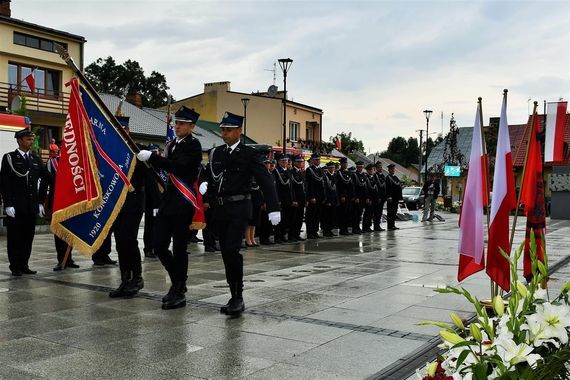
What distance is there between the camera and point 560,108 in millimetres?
6730

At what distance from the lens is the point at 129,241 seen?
7078 millimetres

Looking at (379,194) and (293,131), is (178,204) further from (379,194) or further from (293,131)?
(293,131)

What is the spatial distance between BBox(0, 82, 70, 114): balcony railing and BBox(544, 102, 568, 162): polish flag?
27.0 metres

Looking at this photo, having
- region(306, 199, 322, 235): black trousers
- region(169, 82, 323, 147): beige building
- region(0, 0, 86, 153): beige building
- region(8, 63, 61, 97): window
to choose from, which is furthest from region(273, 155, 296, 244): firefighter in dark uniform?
region(169, 82, 323, 147): beige building

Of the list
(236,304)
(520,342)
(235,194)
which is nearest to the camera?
(520,342)

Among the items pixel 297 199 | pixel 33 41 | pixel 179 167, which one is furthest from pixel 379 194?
pixel 33 41

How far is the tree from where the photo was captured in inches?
2894

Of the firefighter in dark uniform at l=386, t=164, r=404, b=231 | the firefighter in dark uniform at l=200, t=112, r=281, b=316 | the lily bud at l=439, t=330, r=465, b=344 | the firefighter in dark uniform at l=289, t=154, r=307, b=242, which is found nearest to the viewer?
the lily bud at l=439, t=330, r=465, b=344

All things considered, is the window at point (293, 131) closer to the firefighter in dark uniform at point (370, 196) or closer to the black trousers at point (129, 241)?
the firefighter in dark uniform at point (370, 196)

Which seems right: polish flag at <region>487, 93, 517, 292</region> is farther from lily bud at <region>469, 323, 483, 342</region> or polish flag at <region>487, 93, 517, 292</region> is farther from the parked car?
the parked car

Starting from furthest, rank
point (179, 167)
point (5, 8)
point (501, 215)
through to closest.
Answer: point (5, 8), point (179, 167), point (501, 215)

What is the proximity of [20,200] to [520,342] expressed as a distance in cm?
806

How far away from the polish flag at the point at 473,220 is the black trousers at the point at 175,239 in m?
2.88

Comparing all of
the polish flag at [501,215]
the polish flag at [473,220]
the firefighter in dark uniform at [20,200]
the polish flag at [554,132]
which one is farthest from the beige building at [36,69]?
the polish flag at [501,215]
